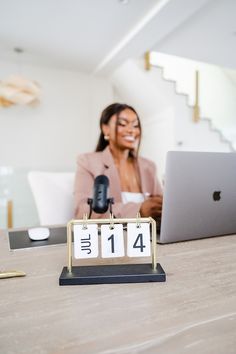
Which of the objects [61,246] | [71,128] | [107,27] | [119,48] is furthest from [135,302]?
[71,128]

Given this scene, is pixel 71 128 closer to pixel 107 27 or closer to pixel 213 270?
pixel 107 27

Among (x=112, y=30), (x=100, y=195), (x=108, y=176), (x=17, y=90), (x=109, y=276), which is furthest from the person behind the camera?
(x=17, y=90)

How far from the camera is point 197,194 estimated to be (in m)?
0.70

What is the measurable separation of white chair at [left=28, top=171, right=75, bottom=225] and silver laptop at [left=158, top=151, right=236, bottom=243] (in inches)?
32.0

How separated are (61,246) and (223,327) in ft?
1.59

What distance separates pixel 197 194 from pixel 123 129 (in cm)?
80

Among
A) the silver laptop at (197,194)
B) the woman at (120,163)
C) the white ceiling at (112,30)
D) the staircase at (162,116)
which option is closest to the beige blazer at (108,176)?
the woman at (120,163)

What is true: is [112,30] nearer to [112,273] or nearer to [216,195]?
[216,195]

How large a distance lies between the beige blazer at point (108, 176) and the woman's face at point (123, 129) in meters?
Result: 0.08

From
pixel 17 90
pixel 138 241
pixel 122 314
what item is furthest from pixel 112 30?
pixel 122 314

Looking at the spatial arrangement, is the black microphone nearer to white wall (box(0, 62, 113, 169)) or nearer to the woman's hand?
the woman's hand

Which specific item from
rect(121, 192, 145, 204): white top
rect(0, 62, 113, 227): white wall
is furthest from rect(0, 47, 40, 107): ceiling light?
rect(121, 192, 145, 204): white top

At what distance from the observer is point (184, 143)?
3.37 m

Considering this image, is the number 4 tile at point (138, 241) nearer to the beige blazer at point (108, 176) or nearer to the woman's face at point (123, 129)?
the beige blazer at point (108, 176)
